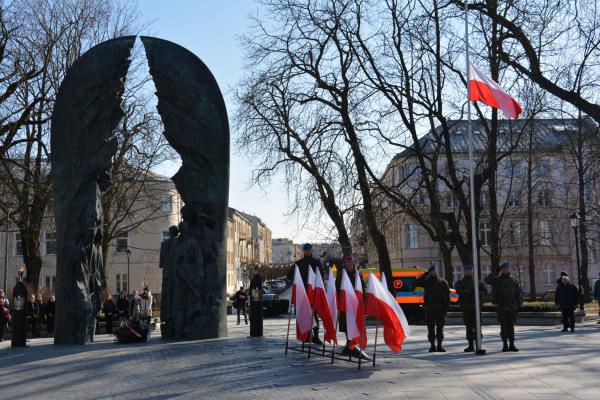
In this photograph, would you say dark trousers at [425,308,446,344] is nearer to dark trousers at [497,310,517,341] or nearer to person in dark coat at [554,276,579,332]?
dark trousers at [497,310,517,341]

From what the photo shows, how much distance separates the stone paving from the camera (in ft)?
27.7

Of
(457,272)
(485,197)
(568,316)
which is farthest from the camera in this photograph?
(457,272)

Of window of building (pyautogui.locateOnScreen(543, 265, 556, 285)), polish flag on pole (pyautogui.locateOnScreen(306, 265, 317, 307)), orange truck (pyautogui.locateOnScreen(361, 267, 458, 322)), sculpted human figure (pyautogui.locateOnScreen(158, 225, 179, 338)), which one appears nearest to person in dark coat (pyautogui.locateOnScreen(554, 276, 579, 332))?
orange truck (pyautogui.locateOnScreen(361, 267, 458, 322))

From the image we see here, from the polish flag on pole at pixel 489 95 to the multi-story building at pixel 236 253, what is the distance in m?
61.7

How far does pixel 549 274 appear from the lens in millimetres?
60125

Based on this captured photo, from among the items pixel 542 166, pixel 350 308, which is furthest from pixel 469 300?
pixel 542 166

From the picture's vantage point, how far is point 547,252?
5944 centimetres

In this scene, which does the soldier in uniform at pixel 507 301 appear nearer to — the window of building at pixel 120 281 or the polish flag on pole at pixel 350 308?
the polish flag on pole at pixel 350 308

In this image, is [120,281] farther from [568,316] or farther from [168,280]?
[168,280]

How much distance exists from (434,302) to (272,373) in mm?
4742

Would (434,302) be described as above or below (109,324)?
above

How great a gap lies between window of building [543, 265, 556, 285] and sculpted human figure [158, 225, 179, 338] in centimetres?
5160

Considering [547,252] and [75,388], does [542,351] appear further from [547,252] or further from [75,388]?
[547,252]

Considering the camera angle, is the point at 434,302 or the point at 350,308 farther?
the point at 434,302
